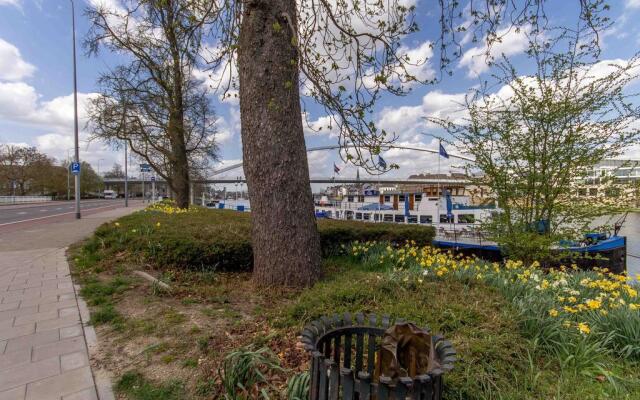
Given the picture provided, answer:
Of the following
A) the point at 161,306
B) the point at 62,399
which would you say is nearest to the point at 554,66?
the point at 161,306

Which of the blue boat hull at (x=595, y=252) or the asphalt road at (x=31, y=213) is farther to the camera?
the asphalt road at (x=31, y=213)

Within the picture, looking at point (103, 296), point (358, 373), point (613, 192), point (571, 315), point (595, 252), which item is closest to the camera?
point (358, 373)

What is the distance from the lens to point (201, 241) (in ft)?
16.6

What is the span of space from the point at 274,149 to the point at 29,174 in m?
57.7

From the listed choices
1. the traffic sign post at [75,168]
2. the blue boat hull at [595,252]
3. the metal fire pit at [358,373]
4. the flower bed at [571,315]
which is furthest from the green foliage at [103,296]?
the traffic sign post at [75,168]

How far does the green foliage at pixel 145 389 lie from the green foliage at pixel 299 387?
74 centimetres

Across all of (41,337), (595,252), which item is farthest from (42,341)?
(595,252)

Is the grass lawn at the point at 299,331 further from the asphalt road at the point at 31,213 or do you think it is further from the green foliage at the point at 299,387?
the asphalt road at the point at 31,213

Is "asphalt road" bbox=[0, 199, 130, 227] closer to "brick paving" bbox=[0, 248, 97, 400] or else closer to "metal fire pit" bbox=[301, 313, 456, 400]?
"brick paving" bbox=[0, 248, 97, 400]

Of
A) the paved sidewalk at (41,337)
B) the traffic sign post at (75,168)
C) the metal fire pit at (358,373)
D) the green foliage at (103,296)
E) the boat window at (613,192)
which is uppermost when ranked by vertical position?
the traffic sign post at (75,168)

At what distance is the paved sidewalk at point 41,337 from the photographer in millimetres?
2295

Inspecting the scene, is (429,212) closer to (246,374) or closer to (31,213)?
(246,374)

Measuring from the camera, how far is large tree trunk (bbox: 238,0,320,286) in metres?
3.85

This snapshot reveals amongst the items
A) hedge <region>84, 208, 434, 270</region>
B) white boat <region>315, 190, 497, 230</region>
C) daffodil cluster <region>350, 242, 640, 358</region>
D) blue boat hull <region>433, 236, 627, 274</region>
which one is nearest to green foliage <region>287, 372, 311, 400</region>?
daffodil cluster <region>350, 242, 640, 358</region>
